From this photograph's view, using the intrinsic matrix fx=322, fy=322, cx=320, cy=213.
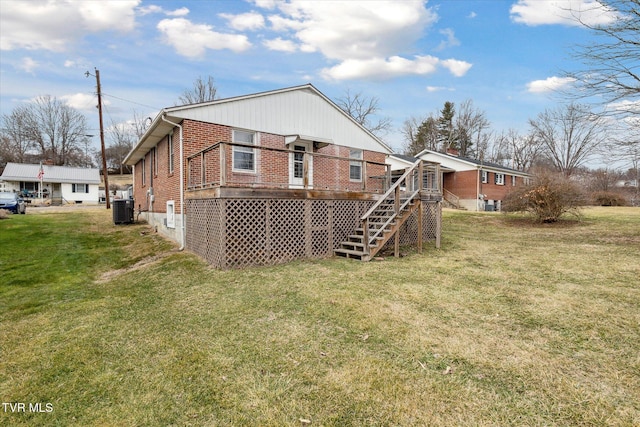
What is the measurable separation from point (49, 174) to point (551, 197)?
47.1 meters

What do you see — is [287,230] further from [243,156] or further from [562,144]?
[562,144]

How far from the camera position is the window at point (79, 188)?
1489 inches

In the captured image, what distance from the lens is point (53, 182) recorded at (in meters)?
37.0

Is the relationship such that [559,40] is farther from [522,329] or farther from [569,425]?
[569,425]

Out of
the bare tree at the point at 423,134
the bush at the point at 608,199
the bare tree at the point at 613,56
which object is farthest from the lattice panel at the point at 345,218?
the bare tree at the point at 423,134

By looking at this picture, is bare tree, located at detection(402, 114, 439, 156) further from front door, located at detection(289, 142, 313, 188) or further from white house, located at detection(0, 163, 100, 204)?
white house, located at detection(0, 163, 100, 204)

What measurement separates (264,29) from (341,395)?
16.2m

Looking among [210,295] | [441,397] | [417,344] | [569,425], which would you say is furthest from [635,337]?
[210,295]

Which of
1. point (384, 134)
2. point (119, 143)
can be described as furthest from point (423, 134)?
point (119, 143)

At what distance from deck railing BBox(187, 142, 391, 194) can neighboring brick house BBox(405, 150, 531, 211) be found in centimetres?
1697

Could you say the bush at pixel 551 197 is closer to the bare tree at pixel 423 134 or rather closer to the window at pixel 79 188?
the bare tree at pixel 423 134

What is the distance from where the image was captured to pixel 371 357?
3.40 metres

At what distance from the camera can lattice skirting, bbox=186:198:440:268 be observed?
Result: 7230 millimetres

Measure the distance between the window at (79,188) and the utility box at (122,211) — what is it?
1110 inches
